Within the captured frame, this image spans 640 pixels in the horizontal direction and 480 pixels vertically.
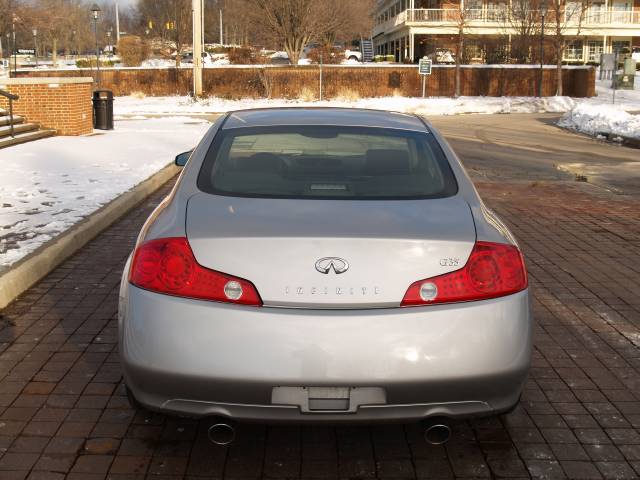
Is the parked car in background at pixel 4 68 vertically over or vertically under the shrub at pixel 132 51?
under

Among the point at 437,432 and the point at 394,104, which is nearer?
the point at 437,432

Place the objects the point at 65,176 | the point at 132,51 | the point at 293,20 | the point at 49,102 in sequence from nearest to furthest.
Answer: the point at 65,176 → the point at 49,102 → the point at 293,20 → the point at 132,51

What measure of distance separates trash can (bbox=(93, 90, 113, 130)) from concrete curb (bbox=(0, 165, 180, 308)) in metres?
10.6

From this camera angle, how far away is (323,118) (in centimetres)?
462

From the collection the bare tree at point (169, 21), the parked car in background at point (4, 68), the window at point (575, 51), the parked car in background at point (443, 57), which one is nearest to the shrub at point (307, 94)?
the parked car in background at point (443, 57)

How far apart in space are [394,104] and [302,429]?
115 ft

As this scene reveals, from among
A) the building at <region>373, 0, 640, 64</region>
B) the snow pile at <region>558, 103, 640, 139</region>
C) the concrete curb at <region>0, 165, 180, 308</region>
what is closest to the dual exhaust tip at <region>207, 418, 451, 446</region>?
the concrete curb at <region>0, 165, 180, 308</region>

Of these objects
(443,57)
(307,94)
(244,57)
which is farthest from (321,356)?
(443,57)

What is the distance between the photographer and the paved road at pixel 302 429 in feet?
11.5

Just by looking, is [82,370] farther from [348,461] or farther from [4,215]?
[4,215]

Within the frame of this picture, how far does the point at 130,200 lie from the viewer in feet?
32.9

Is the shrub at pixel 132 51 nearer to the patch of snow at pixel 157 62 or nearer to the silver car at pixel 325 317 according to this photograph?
the patch of snow at pixel 157 62

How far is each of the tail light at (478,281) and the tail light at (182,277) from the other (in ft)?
2.15

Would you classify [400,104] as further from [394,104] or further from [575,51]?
[575,51]
